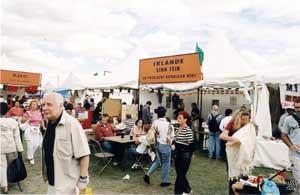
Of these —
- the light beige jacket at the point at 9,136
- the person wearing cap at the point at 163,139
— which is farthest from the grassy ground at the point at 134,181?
the light beige jacket at the point at 9,136

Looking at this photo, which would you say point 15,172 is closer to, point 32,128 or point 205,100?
point 32,128

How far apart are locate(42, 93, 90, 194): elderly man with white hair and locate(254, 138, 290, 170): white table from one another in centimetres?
543

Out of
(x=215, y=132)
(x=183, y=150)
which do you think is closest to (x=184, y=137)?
(x=183, y=150)

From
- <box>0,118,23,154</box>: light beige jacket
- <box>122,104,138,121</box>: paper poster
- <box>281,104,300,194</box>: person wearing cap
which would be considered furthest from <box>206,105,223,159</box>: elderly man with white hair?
<box>0,118,23,154</box>: light beige jacket

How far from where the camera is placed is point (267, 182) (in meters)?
3.75

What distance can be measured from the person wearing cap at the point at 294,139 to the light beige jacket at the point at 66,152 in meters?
2.90

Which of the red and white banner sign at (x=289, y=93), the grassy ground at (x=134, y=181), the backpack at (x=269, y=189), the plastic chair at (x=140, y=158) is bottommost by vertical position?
the grassy ground at (x=134, y=181)

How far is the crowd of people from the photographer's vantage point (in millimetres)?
2619

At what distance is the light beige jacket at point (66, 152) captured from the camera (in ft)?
8.50

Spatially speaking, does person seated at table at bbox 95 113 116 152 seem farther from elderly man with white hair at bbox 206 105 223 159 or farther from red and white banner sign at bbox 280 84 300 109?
red and white banner sign at bbox 280 84 300 109

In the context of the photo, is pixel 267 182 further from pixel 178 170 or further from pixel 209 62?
pixel 209 62

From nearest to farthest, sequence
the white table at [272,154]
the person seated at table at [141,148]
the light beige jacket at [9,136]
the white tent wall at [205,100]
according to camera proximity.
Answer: the light beige jacket at [9,136]
the person seated at table at [141,148]
the white table at [272,154]
the white tent wall at [205,100]

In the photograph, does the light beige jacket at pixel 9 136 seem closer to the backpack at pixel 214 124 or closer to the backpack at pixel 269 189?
the backpack at pixel 269 189

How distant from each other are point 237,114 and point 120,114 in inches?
350
